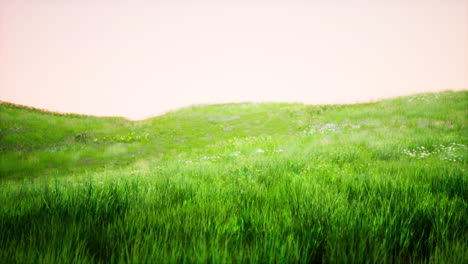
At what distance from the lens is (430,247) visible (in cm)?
149

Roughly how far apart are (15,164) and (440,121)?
79.6ft

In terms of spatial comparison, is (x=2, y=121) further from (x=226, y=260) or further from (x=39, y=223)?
(x=226, y=260)

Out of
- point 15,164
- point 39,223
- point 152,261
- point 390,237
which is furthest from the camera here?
point 15,164

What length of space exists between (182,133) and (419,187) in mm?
17521

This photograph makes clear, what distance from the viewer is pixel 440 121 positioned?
12.4m

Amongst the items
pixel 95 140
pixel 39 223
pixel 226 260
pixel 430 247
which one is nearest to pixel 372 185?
pixel 430 247

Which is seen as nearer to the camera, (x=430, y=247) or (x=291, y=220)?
(x=430, y=247)

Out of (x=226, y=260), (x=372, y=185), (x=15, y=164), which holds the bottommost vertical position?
(x=15, y=164)

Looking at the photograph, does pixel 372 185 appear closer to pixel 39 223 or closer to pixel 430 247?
pixel 430 247

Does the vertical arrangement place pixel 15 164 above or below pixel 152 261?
below

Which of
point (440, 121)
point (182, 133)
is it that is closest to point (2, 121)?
point (182, 133)

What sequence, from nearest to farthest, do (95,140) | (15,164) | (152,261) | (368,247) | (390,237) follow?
(152,261) → (368,247) → (390,237) → (15,164) → (95,140)

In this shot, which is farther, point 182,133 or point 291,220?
point 182,133

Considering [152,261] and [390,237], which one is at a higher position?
[152,261]
